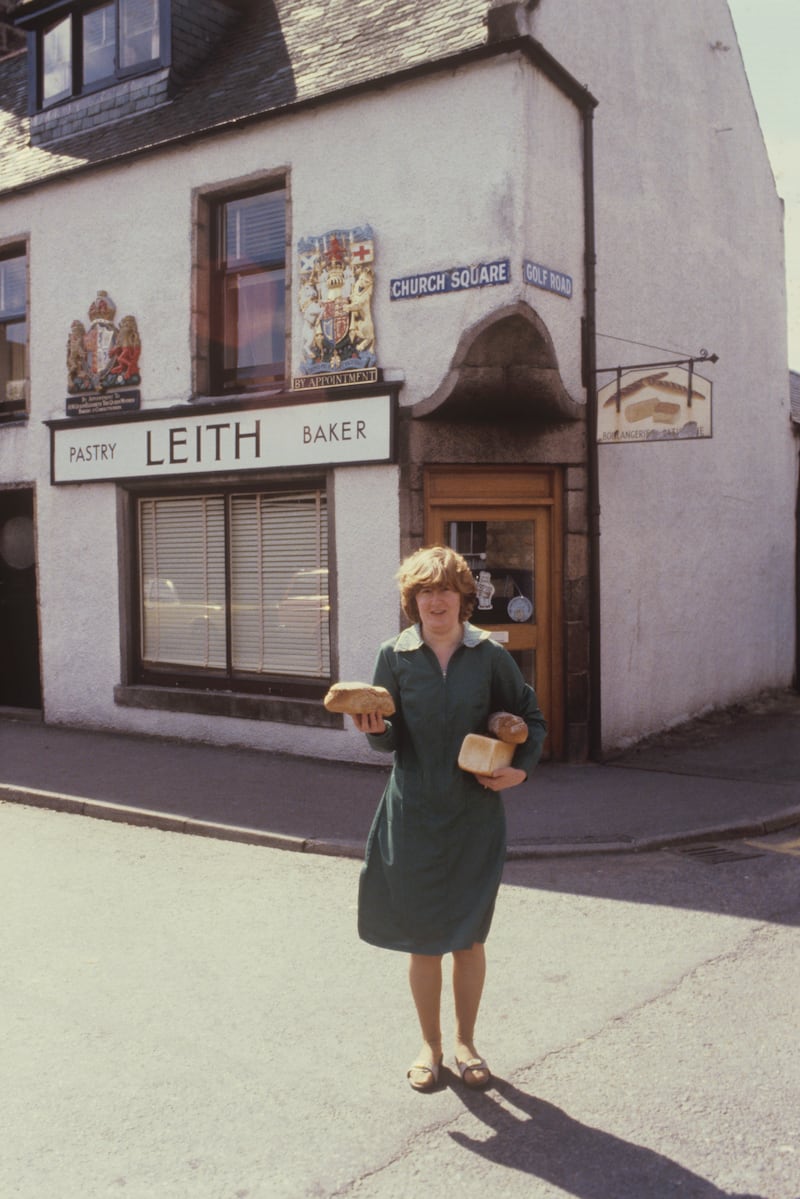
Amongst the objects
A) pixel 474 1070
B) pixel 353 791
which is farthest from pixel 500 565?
pixel 474 1070

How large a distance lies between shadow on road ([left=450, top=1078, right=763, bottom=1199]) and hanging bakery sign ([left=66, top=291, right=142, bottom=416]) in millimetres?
8930

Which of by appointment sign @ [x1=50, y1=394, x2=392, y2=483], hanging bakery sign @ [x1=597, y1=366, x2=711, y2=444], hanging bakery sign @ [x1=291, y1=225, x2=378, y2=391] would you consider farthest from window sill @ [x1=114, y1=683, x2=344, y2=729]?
hanging bakery sign @ [x1=597, y1=366, x2=711, y2=444]

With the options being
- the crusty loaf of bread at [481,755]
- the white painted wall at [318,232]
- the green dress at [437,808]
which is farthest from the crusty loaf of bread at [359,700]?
the white painted wall at [318,232]

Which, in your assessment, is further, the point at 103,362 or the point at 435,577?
the point at 103,362

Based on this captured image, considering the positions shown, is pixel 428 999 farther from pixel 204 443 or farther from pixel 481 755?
pixel 204 443

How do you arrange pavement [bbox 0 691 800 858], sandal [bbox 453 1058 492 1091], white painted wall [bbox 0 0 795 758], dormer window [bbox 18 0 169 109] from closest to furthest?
1. sandal [bbox 453 1058 492 1091]
2. pavement [bbox 0 691 800 858]
3. white painted wall [bbox 0 0 795 758]
4. dormer window [bbox 18 0 169 109]

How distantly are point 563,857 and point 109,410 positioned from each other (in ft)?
22.9

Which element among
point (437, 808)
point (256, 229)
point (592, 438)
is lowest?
point (437, 808)

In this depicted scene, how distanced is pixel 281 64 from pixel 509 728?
9.22m

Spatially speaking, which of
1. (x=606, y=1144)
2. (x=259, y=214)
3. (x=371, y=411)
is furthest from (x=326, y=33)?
(x=606, y=1144)

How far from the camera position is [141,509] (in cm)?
1163

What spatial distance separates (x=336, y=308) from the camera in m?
9.80

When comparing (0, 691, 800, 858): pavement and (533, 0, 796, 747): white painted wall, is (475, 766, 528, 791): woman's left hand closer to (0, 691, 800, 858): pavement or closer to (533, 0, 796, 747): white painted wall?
(0, 691, 800, 858): pavement

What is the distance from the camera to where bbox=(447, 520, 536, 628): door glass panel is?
32.0 ft
